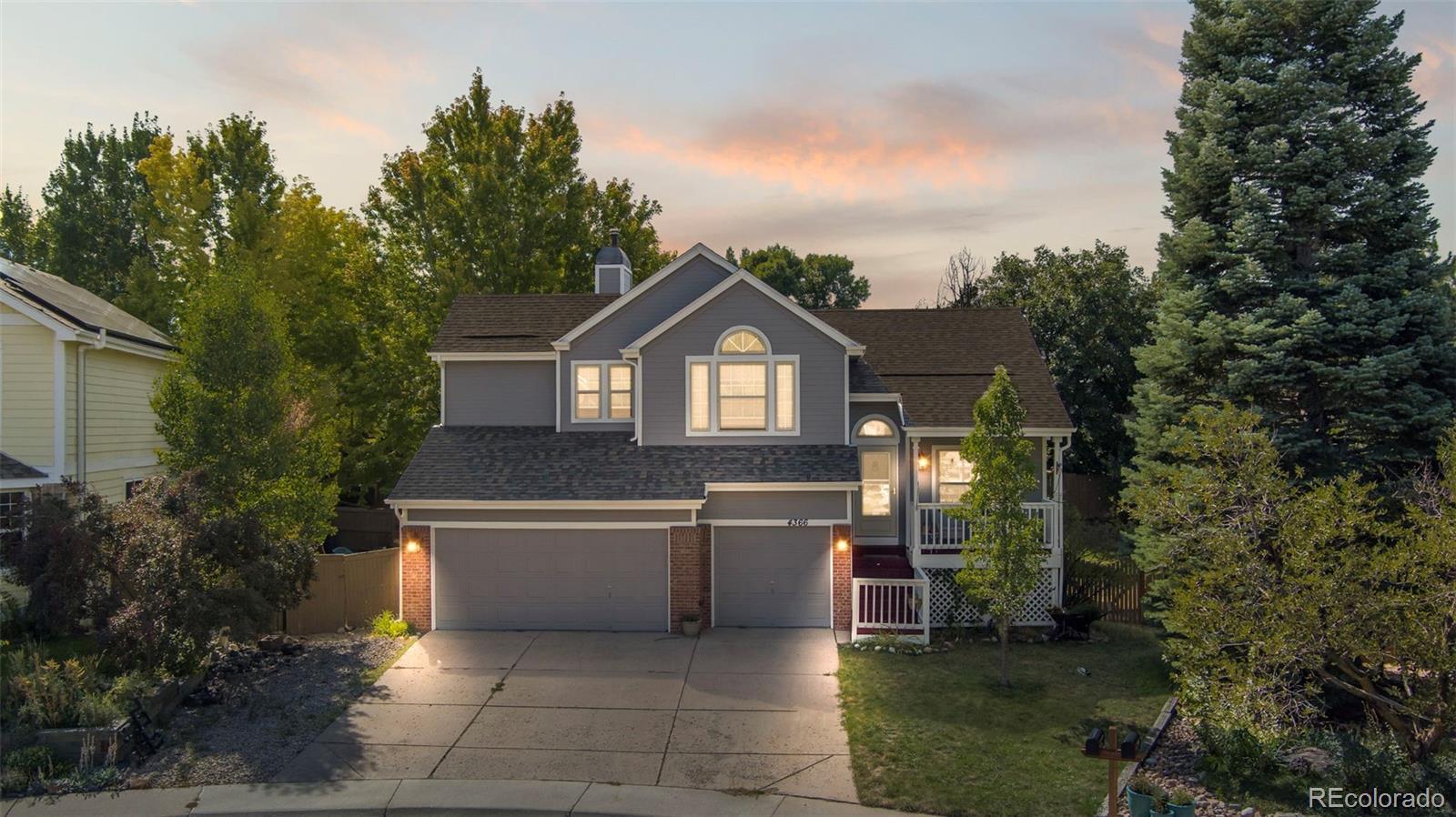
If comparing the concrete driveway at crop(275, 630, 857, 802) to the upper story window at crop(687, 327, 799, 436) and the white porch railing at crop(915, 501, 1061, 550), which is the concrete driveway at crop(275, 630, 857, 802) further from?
the upper story window at crop(687, 327, 799, 436)

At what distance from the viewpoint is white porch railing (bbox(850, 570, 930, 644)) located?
17.3 m

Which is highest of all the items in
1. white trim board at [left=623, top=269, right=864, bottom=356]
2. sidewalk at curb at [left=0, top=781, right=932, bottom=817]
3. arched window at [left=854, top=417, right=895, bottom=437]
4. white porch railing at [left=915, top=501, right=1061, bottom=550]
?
white trim board at [left=623, top=269, right=864, bottom=356]

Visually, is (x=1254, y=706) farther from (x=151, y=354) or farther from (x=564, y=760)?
(x=151, y=354)

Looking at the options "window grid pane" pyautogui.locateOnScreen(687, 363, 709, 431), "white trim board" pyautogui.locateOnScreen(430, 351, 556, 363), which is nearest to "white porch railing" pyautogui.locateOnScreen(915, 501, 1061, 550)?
"window grid pane" pyautogui.locateOnScreen(687, 363, 709, 431)

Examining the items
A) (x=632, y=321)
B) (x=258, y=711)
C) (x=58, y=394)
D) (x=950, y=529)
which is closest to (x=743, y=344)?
(x=632, y=321)

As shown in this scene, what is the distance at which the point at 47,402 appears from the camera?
58.7 ft

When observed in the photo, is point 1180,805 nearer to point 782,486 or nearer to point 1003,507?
point 1003,507

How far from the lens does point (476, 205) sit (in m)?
30.3

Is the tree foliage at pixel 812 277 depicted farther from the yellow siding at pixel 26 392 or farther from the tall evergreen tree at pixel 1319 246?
the yellow siding at pixel 26 392

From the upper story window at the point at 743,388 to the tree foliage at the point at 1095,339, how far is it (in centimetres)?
1484

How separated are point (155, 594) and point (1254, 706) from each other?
1518cm

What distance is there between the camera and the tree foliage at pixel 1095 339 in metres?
30.5

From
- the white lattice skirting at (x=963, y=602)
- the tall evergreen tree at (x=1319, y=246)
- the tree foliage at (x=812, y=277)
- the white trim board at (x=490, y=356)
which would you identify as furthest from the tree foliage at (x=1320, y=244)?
the tree foliage at (x=812, y=277)

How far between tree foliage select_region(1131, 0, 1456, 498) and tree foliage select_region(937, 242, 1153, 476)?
49.4 feet
